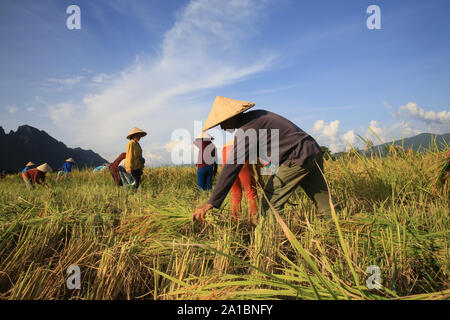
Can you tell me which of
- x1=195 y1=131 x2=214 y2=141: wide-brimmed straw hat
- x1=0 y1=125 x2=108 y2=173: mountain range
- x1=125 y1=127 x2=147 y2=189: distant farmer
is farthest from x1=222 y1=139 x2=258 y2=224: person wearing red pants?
x1=0 y1=125 x2=108 y2=173: mountain range

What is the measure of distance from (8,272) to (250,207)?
1881mm

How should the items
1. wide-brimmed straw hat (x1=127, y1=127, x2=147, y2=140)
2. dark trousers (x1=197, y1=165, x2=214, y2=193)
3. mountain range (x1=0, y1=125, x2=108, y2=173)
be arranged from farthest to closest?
mountain range (x1=0, y1=125, x2=108, y2=173)
wide-brimmed straw hat (x1=127, y1=127, x2=147, y2=140)
dark trousers (x1=197, y1=165, x2=214, y2=193)

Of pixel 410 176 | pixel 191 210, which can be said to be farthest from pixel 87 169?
pixel 410 176

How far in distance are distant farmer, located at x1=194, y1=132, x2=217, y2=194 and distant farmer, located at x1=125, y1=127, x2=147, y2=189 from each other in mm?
1546

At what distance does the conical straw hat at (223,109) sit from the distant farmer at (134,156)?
3420 mm

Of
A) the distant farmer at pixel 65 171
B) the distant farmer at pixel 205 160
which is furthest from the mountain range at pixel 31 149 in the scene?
the distant farmer at pixel 205 160

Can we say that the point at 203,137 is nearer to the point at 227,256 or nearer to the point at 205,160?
the point at 205,160

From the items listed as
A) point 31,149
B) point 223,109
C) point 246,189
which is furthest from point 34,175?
point 31,149

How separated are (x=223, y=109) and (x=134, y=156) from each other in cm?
363

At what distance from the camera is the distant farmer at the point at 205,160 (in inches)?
165

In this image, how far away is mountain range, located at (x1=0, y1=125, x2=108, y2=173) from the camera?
218ft

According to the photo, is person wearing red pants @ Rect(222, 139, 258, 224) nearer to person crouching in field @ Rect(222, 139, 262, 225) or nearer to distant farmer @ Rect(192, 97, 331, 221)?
person crouching in field @ Rect(222, 139, 262, 225)

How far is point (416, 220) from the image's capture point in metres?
1.67
